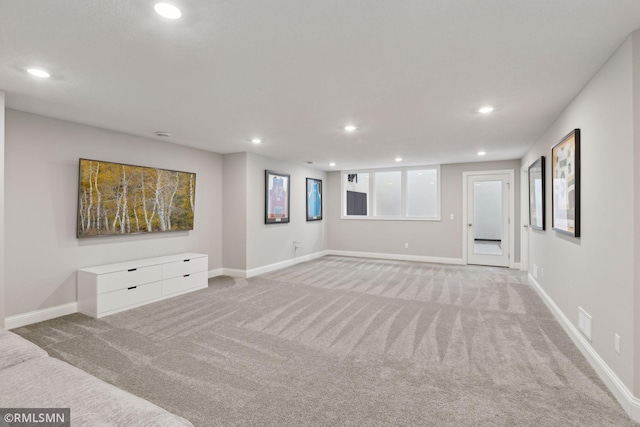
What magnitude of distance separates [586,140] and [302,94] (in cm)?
247

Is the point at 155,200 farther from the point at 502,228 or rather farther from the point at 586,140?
the point at 502,228

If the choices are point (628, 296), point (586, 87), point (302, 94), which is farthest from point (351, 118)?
point (628, 296)

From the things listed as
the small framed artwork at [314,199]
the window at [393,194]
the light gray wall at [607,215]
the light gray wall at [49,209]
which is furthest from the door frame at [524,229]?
the light gray wall at [49,209]

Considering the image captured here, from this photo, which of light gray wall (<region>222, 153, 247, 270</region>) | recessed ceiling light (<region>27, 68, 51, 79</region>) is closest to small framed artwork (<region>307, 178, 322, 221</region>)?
light gray wall (<region>222, 153, 247, 270</region>)

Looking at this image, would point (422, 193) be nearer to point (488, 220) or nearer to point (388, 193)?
point (388, 193)

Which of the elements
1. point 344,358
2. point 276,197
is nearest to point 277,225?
point 276,197

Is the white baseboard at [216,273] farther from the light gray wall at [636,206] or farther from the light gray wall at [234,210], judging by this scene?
the light gray wall at [636,206]

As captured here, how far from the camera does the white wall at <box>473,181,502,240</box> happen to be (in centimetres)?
672

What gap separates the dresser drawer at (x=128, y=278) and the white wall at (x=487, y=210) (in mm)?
6360

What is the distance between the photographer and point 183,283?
4605 mm

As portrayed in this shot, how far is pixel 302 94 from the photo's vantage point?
2871mm

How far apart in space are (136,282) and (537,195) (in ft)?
17.8

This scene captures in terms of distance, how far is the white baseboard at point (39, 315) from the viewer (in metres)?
3.26

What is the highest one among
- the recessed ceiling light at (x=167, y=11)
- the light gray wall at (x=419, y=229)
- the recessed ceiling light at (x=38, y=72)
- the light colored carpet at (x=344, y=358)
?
the recessed ceiling light at (x=38, y=72)
